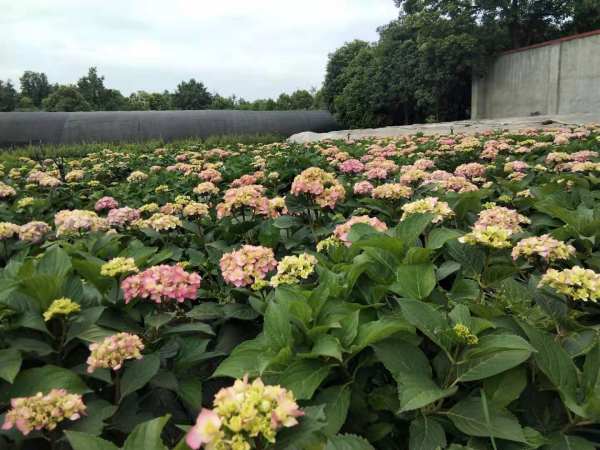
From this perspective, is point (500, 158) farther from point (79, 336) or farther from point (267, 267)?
point (79, 336)

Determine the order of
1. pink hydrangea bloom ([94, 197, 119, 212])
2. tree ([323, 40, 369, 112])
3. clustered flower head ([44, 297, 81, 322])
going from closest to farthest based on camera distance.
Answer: clustered flower head ([44, 297, 81, 322])
pink hydrangea bloom ([94, 197, 119, 212])
tree ([323, 40, 369, 112])

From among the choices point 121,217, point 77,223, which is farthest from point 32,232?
point 121,217

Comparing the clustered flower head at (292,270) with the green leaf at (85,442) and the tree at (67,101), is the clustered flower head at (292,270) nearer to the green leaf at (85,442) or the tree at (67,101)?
the green leaf at (85,442)

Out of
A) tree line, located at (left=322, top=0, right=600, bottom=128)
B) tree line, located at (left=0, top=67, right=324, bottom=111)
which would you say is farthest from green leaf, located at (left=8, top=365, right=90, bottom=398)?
tree line, located at (left=0, top=67, right=324, bottom=111)

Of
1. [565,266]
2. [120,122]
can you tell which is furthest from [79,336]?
[120,122]

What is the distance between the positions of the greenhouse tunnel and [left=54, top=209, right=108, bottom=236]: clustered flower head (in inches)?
563

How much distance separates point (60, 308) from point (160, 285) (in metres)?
0.23

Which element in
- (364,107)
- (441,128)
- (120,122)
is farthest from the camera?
(364,107)

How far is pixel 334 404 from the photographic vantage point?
963 millimetres

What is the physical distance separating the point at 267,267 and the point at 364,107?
25.9 meters

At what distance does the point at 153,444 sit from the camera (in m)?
0.75

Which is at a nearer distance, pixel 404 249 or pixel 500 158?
pixel 404 249

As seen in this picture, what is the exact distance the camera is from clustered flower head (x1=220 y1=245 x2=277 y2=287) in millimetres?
1328

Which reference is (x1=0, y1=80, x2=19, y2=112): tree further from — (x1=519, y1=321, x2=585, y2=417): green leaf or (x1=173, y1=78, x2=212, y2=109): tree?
(x1=519, y1=321, x2=585, y2=417): green leaf
